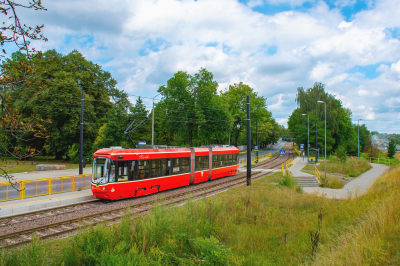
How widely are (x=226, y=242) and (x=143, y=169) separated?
8651mm

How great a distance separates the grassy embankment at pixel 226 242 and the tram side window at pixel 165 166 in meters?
7.34

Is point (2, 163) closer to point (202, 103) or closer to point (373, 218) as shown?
point (373, 218)

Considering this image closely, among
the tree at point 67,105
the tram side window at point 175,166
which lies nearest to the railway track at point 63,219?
the tram side window at point 175,166

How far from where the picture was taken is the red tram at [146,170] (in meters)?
12.5

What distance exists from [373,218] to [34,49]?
8.02 m

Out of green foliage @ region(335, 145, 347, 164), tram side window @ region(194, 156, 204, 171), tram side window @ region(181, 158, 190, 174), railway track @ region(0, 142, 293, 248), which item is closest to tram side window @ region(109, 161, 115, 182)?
railway track @ region(0, 142, 293, 248)

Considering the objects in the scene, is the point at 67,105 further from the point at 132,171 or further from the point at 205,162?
the point at 132,171

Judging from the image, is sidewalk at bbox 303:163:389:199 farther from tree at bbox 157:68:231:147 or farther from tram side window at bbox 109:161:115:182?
tree at bbox 157:68:231:147

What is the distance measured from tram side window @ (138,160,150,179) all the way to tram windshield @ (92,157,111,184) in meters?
1.81

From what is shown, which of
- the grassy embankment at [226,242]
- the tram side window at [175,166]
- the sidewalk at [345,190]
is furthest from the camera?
the tram side window at [175,166]

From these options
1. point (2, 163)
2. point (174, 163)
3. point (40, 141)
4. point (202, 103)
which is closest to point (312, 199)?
point (174, 163)

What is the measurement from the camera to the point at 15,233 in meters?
8.03

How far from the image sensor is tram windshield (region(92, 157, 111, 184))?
1245cm

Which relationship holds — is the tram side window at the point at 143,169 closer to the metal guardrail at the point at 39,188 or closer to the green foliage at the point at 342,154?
the metal guardrail at the point at 39,188
